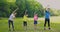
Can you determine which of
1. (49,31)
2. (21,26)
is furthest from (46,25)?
(21,26)

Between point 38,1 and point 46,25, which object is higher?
point 38,1

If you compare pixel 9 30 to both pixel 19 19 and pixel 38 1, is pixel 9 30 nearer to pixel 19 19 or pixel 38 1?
pixel 19 19

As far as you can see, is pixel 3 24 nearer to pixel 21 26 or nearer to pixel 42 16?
pixel 21 26

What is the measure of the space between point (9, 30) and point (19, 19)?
0.26m

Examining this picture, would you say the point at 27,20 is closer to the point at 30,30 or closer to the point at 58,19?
the point at 30,30

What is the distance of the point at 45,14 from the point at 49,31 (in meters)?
0.31

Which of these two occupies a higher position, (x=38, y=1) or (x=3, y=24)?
(x=38, y=1)

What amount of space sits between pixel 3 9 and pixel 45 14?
74cm

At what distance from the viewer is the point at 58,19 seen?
17.0 feet

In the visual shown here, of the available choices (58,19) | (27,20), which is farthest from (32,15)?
(58,19)

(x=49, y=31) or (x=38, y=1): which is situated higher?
(x=38, y=1)

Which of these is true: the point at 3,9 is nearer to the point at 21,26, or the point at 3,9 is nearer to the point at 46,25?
the point at 21,26

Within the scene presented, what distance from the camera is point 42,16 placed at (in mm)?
5203

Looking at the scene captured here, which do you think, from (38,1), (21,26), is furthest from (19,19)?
(38,1)
